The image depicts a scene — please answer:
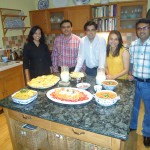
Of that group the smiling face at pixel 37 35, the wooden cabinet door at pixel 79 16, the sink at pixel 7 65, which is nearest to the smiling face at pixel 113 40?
the smiling face at pixel 37 35

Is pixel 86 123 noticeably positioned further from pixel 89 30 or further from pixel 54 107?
pixel 89 30

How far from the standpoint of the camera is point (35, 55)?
2252 millimetres

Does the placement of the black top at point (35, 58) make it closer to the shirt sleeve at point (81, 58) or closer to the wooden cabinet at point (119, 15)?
the shirt sleeve at point (81, 58)

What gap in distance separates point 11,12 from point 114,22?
2228 mm

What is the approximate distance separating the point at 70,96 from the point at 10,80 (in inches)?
78.1

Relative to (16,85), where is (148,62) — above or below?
above

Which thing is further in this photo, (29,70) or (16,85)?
(16,85)

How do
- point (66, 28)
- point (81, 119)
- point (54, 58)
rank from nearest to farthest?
1. point (81, 119)
2. point (66, 28)
3. point (54, 58)

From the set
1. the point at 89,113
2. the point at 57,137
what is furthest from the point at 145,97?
the point at 57,137

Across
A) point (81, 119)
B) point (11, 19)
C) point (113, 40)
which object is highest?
point (11, 19)

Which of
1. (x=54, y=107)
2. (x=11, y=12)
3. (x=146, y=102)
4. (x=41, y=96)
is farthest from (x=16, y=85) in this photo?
(x=146, y=102)

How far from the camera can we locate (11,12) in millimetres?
3326

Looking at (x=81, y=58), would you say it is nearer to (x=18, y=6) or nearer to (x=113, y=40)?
(x=113, y=40)

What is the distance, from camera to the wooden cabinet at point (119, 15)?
3072 mm
